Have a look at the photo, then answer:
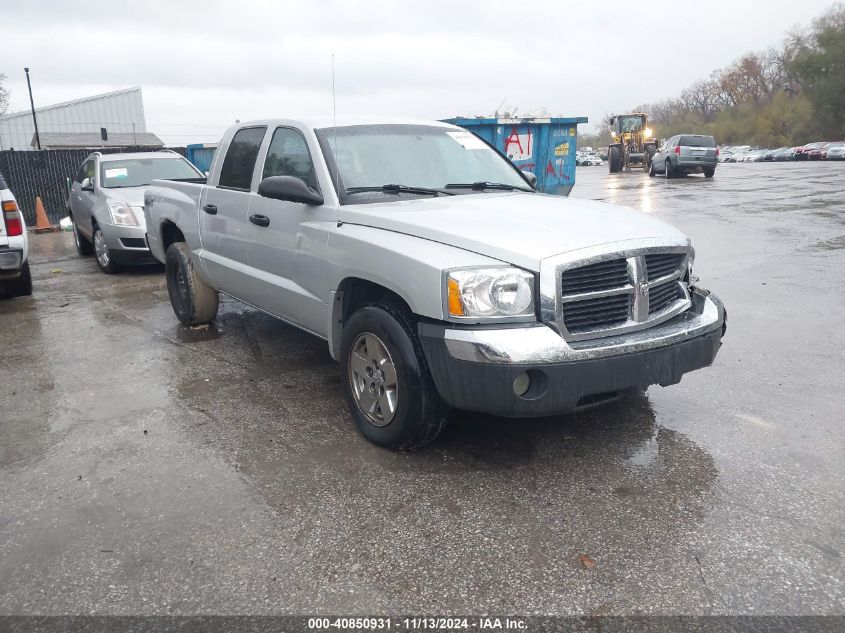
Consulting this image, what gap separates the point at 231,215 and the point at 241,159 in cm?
44

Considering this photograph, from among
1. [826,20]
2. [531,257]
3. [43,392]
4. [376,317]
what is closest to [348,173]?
[376,317]

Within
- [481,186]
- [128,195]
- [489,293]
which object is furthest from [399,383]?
[128,195]

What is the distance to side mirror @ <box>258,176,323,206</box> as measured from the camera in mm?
4141

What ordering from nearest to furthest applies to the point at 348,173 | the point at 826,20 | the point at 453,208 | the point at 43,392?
the point at 453,208
the point at 348,173
the point at 43,392
the point at 826,20

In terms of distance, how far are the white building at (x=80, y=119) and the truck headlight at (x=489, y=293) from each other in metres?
37.1

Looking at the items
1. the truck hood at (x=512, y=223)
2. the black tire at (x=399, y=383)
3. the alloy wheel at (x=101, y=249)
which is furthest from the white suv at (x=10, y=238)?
the black tire at (x=399, y=383)

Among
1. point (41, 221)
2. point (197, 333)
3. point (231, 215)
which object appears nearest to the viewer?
point (231, 215)

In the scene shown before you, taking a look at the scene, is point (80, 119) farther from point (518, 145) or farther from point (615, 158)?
point (518, 145)

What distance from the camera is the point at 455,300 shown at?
326cm

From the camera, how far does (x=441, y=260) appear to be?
3336 millimetres

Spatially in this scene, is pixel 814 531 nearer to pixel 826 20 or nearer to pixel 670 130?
pixel 826 20

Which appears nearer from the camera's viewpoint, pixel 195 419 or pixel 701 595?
pixel 701 595

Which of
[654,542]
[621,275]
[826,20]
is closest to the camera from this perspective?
[654,542]

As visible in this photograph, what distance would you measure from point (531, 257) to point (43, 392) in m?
3.74
